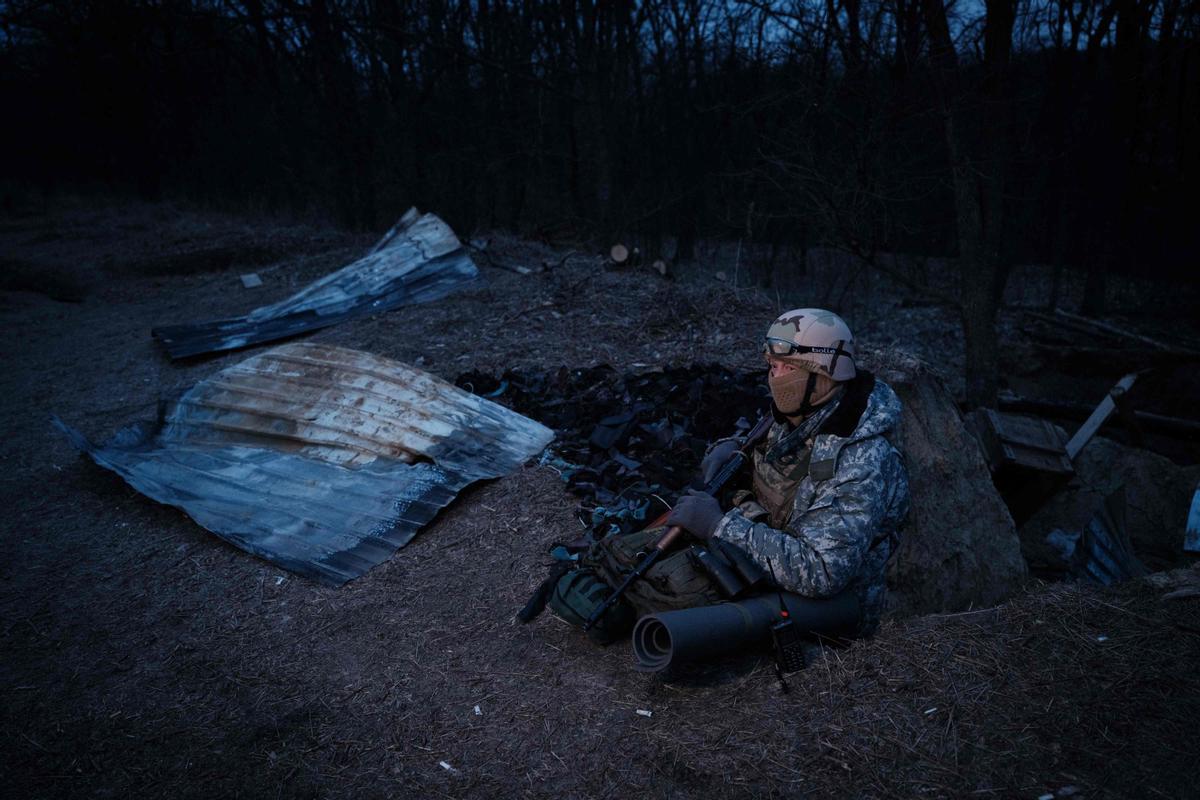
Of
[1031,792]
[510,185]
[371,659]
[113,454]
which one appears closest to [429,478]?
[371,659]

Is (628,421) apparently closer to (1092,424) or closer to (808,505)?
(808,505)

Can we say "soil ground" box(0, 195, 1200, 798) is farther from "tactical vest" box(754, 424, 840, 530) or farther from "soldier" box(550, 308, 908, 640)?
"tactical vest" box(754, 424, 840, 530)

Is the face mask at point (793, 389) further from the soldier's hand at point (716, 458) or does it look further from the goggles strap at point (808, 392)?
the soldier's hand at point (716, 458)

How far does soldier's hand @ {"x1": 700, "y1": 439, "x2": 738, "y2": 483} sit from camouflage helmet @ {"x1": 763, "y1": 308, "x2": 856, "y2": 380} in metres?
0.64

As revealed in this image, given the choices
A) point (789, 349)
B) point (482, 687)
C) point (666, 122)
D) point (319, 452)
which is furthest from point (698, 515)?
point (666, 122)

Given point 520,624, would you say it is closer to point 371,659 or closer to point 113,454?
point 371,659

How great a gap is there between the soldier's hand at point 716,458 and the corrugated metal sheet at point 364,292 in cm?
620

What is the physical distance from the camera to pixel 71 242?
1528 centimetres

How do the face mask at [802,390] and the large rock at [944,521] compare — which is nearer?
the face mask at [802,390]

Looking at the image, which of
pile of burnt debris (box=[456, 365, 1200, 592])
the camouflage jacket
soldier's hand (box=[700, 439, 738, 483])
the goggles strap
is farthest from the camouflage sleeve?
pile of burnt debris (box=[456, 365, 1200, 592])

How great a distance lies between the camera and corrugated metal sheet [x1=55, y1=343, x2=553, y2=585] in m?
4.68

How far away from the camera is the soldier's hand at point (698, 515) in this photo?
329 cm

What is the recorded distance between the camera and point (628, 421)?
225 inches

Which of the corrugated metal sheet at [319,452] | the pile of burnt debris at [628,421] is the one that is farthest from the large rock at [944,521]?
the corrugated metal sheet at [319,452]
